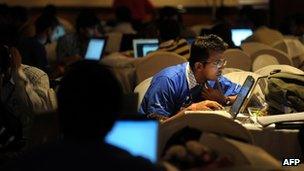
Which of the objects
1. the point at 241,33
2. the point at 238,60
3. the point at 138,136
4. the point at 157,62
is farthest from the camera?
the point at 241,33

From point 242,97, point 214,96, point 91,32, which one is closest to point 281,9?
point 91,32

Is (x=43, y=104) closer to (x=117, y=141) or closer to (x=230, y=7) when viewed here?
(x=117, y=141)

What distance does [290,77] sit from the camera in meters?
4.26

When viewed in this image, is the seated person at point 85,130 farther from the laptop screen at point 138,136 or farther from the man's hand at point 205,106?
the man's hand at point 205,106

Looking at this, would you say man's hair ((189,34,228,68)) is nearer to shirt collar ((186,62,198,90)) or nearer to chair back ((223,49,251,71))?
shirt collar ((186,62,198,90))

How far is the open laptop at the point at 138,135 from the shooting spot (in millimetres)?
2797

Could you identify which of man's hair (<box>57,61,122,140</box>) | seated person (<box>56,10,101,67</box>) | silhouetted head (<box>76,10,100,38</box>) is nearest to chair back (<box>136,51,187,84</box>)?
seated person (<box>56,10,101,67</box>)

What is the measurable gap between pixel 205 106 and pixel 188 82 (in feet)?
0.68

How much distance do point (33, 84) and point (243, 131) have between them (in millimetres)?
2041

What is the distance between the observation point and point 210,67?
14.6 feet

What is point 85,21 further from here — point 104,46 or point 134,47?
point 134,47

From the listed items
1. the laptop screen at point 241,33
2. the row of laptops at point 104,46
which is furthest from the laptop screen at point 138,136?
the laptop screen at point 241,33

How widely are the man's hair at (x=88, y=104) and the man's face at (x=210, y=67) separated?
2237mm

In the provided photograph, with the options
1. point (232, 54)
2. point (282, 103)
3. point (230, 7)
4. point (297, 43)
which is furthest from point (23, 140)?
point (230, 7)
